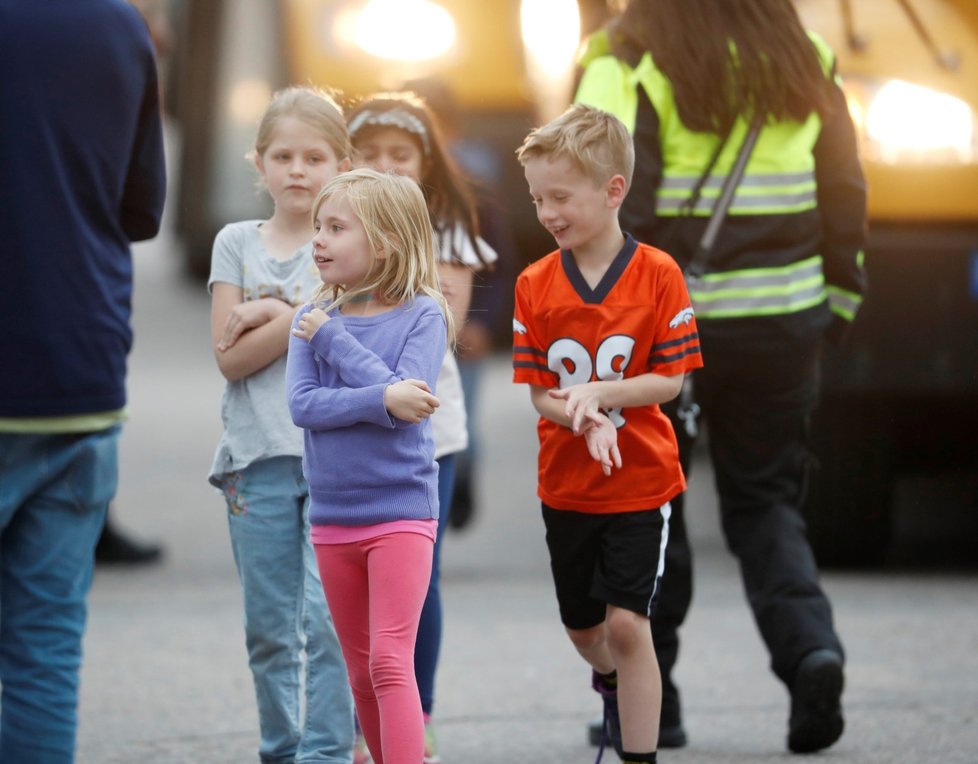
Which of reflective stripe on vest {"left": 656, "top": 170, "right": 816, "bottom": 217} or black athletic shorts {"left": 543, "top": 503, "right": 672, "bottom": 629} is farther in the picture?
reflective stripe on vest {"left": 656, "top": 170, "right": 816, "bottom": 217}

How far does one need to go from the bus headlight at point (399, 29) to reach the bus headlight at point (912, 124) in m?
6.29

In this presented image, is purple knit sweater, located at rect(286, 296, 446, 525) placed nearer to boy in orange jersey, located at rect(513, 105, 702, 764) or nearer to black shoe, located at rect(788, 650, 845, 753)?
boy in orange jersey, located at rect(513, 105, 702, 764)

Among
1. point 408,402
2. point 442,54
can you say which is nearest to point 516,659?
point 408,402

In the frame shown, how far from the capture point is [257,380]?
378 cm

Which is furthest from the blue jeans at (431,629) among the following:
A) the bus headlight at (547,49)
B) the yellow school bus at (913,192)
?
the bus headlight at (547,49)

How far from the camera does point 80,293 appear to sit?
3471 mm

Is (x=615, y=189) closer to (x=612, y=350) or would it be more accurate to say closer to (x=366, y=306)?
(x=612, y=350)

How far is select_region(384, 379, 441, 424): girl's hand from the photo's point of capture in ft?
10.5

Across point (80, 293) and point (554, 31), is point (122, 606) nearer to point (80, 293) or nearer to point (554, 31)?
point (80, 293)

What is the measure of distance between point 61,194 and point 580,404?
3.41ft

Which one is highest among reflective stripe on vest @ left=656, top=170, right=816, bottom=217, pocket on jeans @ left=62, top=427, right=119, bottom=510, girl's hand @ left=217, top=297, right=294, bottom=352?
reflective stripe on vest @ left=656, top=170, right=816, bottom=217

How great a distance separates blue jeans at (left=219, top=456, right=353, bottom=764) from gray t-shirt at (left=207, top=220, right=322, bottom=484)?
A: 0.04 meters

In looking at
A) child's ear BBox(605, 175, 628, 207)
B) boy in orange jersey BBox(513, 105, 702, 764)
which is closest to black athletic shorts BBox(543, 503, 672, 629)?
boy in orange jersey BBox(513, 105, 702, 764)

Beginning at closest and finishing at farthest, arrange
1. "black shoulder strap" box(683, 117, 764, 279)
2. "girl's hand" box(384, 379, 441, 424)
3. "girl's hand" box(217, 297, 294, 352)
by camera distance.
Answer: "girl's hand" box(384, 379, 441, 424)
"girl's hand" box(217, 297, 294, 352)
"black shoulder strap" box(683, 117, 764, 279)
